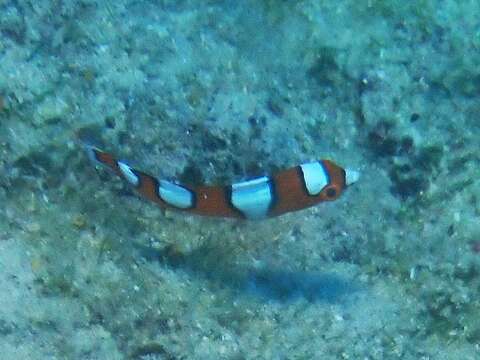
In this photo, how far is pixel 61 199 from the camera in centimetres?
416

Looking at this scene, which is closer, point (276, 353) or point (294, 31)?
point (276, 353)

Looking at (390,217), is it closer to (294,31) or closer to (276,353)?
(276,353)

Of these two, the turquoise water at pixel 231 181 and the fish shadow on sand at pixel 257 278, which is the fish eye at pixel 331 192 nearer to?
the turquoise water at pixel 231 181

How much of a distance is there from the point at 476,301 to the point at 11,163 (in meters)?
3.42

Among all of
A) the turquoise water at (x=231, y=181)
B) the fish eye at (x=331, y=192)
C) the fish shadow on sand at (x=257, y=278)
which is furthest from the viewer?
the fish shadow on sand at (x=257, y=278)

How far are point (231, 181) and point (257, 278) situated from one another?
73 centimetres

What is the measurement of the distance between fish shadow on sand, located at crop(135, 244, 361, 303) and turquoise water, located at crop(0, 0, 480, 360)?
1 centimetres

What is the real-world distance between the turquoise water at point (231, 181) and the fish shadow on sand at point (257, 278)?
0.01 metres

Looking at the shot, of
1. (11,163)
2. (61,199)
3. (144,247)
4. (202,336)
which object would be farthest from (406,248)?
(11,163)

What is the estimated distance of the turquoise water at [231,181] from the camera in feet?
13.4

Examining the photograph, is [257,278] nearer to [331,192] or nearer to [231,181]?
[231,181]

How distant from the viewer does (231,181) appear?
14.3 ft

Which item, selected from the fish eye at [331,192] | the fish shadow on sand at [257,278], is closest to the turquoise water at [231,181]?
the fish shadow on sand at [257,278]

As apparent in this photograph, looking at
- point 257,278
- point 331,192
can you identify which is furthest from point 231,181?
point 331,192
